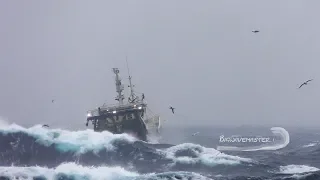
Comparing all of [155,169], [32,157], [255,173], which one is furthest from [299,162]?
[32,157]

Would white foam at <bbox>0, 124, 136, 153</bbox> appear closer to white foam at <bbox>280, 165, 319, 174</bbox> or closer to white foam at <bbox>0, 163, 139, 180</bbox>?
white foam at <bbox>0, 163, 139, 180</bbox>

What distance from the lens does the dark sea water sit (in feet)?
136

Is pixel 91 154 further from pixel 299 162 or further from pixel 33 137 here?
pixel 299 162

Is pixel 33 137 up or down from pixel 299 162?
up

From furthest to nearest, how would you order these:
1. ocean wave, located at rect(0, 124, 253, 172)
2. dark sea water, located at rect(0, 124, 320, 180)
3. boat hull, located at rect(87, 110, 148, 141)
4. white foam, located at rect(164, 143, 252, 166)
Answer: boat hull, located at rect(87, 110, 148, 141), ocean wave, located at rect(0, 124, 253, 172), white foam, located at rect(164, 143, 252, 166), dark sea water, located at rect(0, 124, 320, 180)

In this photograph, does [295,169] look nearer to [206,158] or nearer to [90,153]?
[206,158]

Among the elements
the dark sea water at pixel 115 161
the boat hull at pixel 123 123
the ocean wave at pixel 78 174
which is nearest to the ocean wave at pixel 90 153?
the dark sea water at pixel 115 161

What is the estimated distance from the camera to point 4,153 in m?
52.4

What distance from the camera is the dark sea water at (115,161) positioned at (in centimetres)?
4131

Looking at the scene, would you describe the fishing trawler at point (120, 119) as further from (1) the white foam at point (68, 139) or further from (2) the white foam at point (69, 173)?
(2) the white foam at point (69, 173)

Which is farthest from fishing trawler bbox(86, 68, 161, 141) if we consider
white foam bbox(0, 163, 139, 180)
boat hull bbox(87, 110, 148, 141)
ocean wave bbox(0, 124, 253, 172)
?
white foam bbox(0, 163, 139, 180)

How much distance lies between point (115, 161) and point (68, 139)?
416 inches

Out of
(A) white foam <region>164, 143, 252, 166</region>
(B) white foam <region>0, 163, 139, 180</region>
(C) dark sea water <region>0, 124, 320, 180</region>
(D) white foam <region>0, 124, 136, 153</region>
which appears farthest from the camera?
(D) white foam <region>0, 124, 136, 153</region>

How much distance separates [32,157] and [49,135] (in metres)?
6.93
